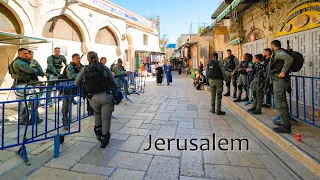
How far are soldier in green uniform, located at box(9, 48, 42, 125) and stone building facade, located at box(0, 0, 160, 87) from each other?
110 cm

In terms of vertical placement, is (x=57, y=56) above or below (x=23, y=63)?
above

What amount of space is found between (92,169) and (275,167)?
8.15ft

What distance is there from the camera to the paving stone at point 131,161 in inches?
111

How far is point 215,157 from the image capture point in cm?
311

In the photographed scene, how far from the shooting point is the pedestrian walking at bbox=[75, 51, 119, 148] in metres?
3.33

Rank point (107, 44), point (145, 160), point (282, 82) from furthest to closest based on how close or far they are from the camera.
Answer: point (107, 44) < point (282, 82) < point (145, 160)

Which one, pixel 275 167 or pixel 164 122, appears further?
pixel 164 122

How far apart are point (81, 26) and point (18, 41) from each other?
192 inches

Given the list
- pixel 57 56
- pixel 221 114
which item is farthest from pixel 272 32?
pixel 57 56

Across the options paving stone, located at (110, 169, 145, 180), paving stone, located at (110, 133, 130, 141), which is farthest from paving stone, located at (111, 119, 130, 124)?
paving stone, located at (110, 169, 145, 180)

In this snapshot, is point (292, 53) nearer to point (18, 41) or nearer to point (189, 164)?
point (189, 164)

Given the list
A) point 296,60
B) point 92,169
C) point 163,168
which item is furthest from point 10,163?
point 296,60

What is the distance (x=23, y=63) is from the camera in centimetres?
459

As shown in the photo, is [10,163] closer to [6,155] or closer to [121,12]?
[6,155]
